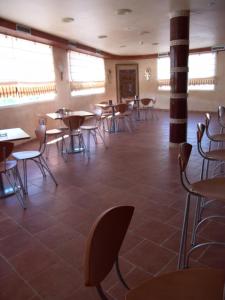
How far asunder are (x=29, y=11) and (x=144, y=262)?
454cm

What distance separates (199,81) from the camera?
1090cm

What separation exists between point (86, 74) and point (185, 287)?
30.6ft

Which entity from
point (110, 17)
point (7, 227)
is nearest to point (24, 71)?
point (110, 17)

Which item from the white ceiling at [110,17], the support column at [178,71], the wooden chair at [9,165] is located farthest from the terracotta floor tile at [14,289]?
the support column at [178,71]

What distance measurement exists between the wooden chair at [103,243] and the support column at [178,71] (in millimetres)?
4517

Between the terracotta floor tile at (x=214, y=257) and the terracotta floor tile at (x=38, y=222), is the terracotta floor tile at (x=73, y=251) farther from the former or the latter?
the terracotta floor tile at (x=214, y=257)

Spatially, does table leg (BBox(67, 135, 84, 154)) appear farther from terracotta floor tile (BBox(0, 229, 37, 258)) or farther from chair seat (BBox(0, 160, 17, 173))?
terracotta floor tile (BBox(0, 229, 37, 258))

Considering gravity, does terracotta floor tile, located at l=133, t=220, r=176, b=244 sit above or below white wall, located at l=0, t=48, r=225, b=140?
below

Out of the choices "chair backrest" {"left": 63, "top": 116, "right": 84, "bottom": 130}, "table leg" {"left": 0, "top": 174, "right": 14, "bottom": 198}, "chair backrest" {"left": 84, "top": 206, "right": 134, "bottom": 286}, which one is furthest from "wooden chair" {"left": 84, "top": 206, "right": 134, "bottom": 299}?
"chair backrest" {"left": 63, "top": 116, "right": 84, "bottom": 130}

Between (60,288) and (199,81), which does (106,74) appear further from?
(60,288)

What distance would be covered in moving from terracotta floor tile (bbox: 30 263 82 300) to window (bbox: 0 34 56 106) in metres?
4.54

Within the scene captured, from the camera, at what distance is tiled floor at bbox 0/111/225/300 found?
72.7 inches

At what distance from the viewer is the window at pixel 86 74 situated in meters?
8.70

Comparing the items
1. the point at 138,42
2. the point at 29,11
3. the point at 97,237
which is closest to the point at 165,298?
the point at 97,237
